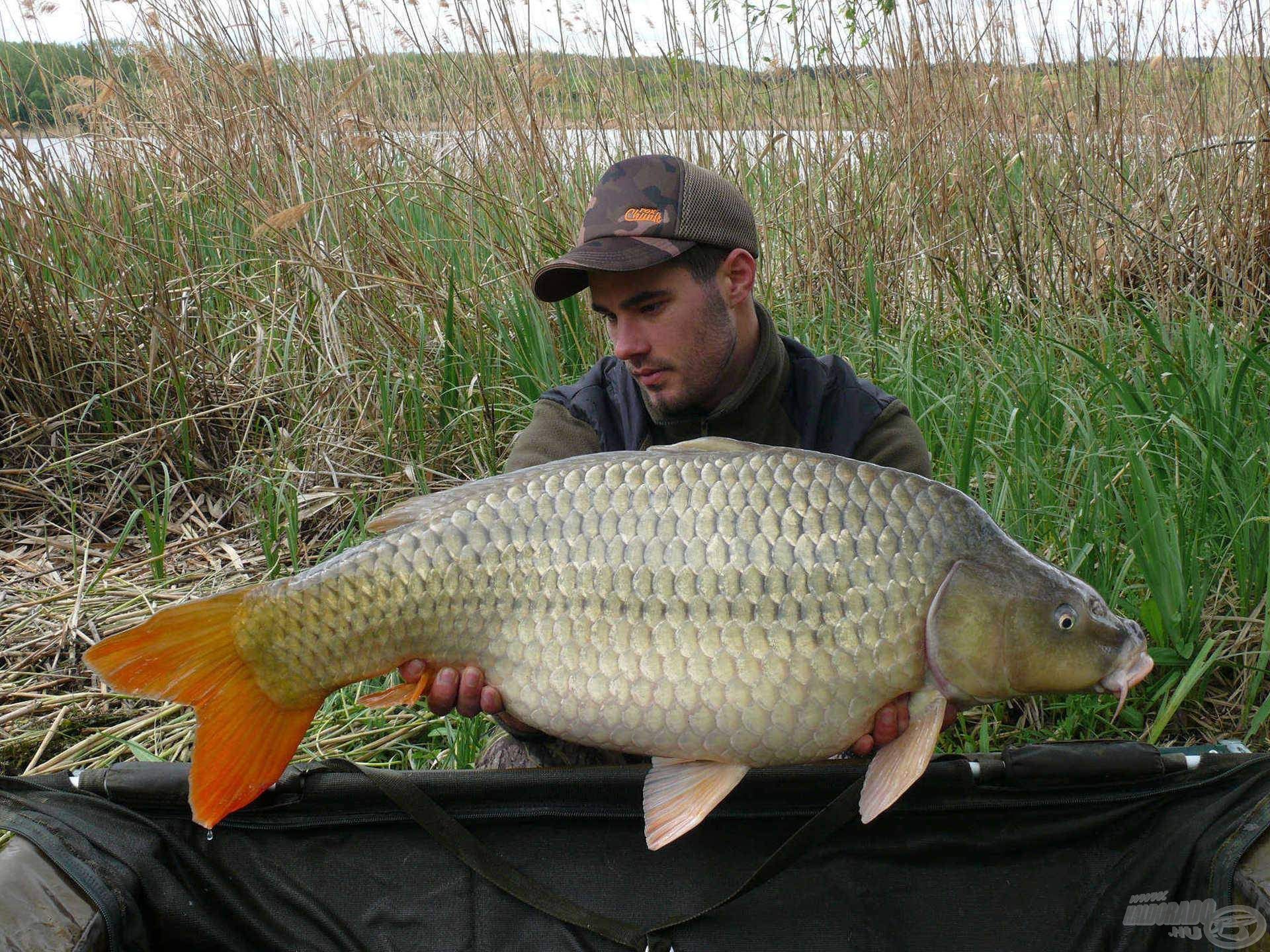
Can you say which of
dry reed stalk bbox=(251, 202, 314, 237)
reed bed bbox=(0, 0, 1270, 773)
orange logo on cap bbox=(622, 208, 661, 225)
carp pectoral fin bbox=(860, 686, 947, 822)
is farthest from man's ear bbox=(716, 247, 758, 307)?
dry reed stalk bbox=(251, 202, 314, 237)

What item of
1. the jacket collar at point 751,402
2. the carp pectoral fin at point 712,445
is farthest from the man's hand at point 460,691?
the jacket collar at point 751,402

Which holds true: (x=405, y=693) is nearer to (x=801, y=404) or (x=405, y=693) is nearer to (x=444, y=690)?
(x=444, y=690)

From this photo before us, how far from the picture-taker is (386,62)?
3393 millimetres

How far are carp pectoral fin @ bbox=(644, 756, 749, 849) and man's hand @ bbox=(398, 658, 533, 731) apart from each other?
0.20m

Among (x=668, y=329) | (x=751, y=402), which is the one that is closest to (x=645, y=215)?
(x=668, y=329)

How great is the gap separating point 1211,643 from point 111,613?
1986mm

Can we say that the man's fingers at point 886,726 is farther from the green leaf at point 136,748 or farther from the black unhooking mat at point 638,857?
the green leaf at point 136,748

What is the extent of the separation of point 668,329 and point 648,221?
152 millimetres

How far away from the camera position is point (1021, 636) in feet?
3.82

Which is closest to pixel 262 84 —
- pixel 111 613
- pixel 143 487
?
pixel 143 487

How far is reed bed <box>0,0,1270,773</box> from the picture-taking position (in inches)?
89.5

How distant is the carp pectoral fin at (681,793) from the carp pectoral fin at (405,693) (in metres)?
0.27

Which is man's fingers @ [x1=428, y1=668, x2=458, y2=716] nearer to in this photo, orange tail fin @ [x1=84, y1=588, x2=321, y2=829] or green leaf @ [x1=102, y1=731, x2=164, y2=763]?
orange tail fin @ [x1=84, y1=588, x2=321, y2=829]

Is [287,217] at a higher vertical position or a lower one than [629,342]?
higher
